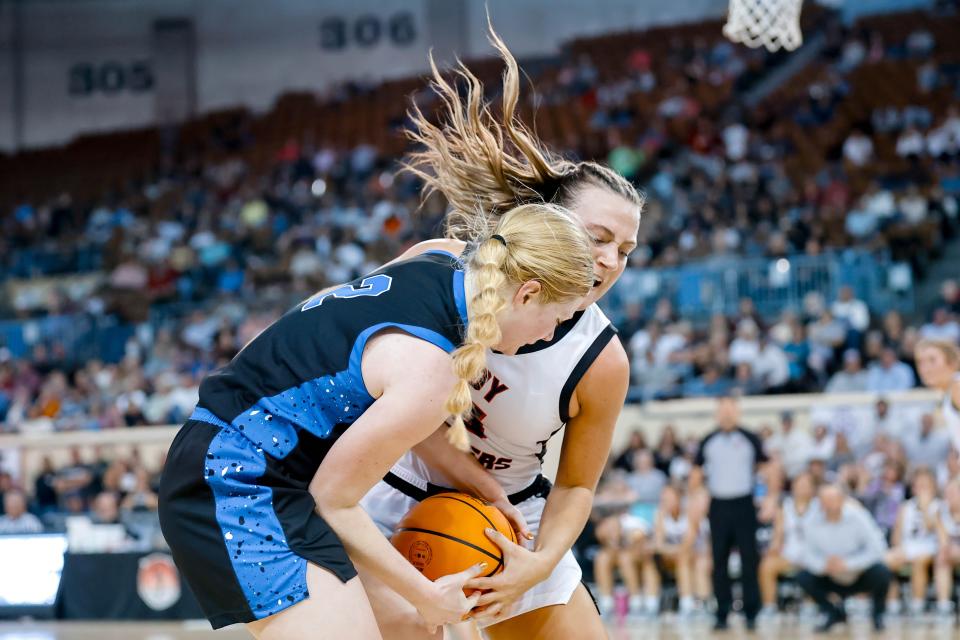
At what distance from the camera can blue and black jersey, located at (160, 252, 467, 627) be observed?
238 centimetres

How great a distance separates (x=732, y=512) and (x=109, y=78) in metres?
19.8

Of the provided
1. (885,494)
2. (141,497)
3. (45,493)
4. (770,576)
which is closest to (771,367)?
(885,494)

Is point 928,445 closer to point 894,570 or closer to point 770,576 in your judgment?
point 894,570

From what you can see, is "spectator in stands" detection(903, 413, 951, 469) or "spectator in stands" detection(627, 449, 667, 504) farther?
"spectator in stands" detection(627, 449, 667, 504)

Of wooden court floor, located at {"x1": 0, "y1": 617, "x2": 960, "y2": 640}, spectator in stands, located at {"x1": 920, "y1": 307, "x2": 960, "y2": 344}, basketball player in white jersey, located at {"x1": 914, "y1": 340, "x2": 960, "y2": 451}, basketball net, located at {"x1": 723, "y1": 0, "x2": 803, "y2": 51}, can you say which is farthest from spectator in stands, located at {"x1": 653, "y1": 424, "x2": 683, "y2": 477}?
basketball net, located at {"x1": 723, "y1": 0, "x2": 803, "y2": 51}

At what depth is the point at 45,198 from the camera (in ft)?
73.4

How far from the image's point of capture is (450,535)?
2.84 m

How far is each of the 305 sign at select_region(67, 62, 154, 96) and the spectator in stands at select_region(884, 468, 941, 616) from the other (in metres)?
19.9

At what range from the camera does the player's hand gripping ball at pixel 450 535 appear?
9.21 ft

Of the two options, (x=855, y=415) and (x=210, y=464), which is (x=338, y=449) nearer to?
(x=210, y=464)

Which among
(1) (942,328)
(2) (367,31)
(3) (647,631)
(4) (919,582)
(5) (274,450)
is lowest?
(3) (647,631)

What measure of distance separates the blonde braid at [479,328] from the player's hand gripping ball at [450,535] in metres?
0.46

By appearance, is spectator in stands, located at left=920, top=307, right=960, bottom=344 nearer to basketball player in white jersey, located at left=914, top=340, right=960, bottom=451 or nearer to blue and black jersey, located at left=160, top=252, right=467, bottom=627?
basketball player in white jersey, located at left=914, top=340, right=960, bottom=451

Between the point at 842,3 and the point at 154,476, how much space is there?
15.7 metres
